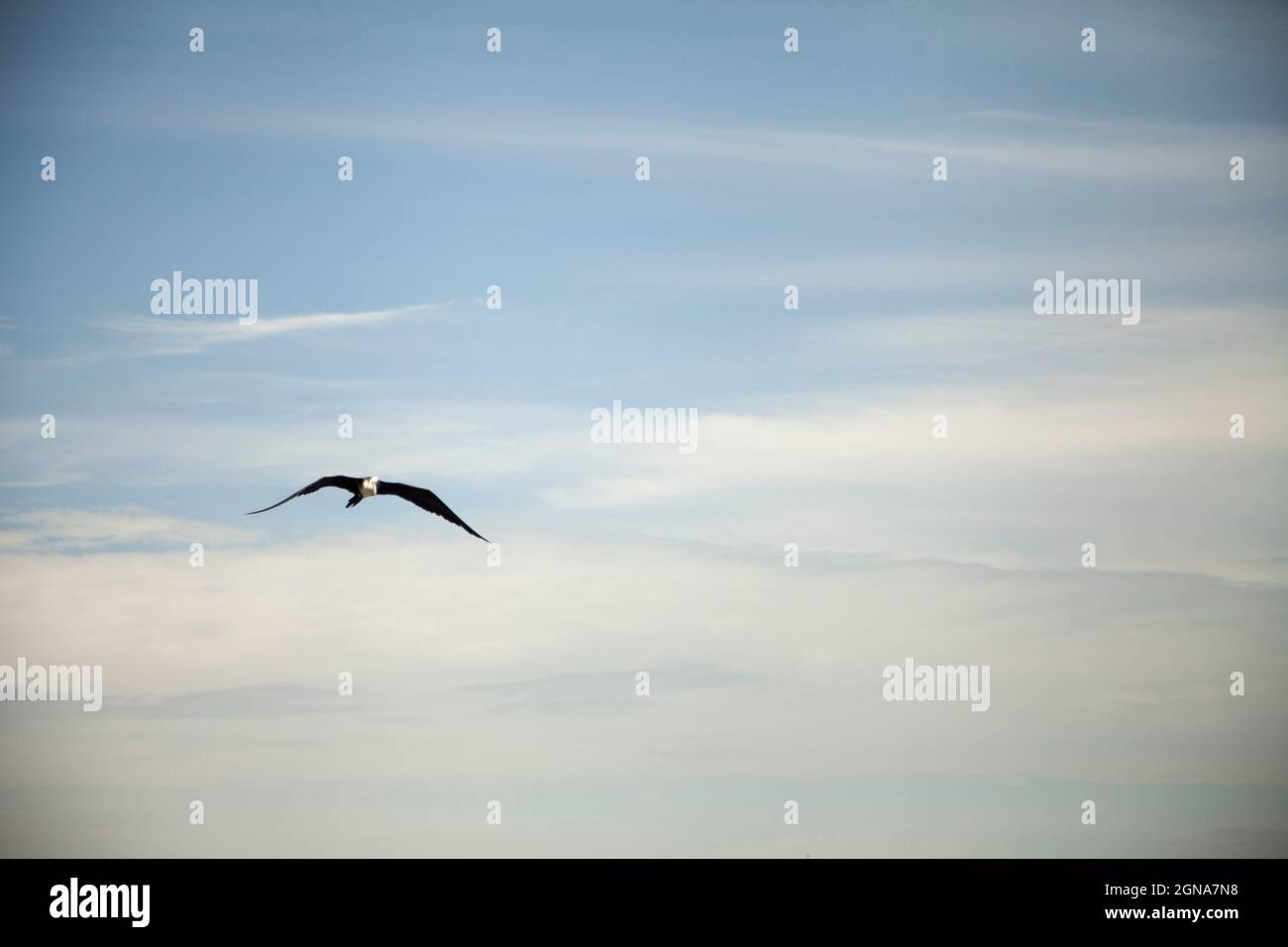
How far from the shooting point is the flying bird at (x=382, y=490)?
73688 mm

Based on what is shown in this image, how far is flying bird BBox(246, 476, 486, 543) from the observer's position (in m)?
73.7

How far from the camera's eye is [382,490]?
75562 millimetres
